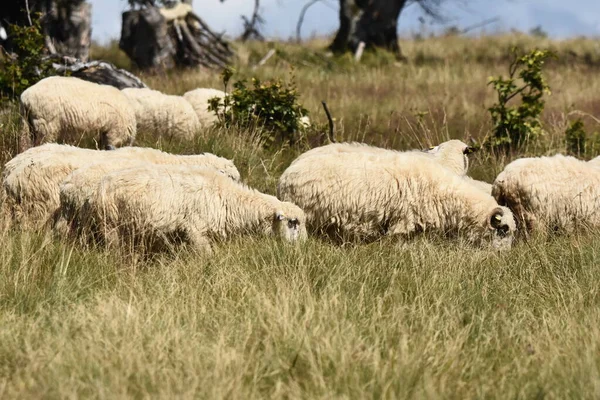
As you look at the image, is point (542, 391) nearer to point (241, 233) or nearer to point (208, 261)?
point (208, 261)

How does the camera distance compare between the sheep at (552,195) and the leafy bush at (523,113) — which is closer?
the sheep at (552,195)

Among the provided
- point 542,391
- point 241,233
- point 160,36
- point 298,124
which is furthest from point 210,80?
point 542,391

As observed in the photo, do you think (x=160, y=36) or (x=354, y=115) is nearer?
(x=354, y=115)

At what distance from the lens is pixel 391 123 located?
1295 cm

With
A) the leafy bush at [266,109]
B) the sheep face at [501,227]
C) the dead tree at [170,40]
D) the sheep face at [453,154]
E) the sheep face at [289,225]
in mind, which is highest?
the sheep face at [453,154]

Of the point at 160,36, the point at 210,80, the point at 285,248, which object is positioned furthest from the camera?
the point at 160,36

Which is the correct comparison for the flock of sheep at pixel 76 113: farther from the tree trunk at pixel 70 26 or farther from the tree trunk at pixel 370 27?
the tree trunk at pixel 370 27

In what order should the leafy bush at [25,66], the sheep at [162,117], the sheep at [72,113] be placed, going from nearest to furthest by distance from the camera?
the sheep at [72,113] → the sheep at [162,117] → the leafy bush at [25,66]

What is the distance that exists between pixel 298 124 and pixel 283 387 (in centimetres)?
716

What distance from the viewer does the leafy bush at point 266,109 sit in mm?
10930

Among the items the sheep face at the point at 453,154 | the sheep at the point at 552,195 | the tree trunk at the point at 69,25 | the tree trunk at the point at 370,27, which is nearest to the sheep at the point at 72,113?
the sheep face at the point at 453,154

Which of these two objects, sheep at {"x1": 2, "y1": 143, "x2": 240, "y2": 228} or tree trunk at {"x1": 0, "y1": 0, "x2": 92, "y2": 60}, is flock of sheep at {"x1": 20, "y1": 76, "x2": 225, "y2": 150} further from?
tree trunk at {"x1": 0, "y1": 0, "x2": 92, "y2": 60}

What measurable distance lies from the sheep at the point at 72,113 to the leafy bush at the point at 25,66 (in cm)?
183

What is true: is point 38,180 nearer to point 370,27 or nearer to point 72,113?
point 72,113
